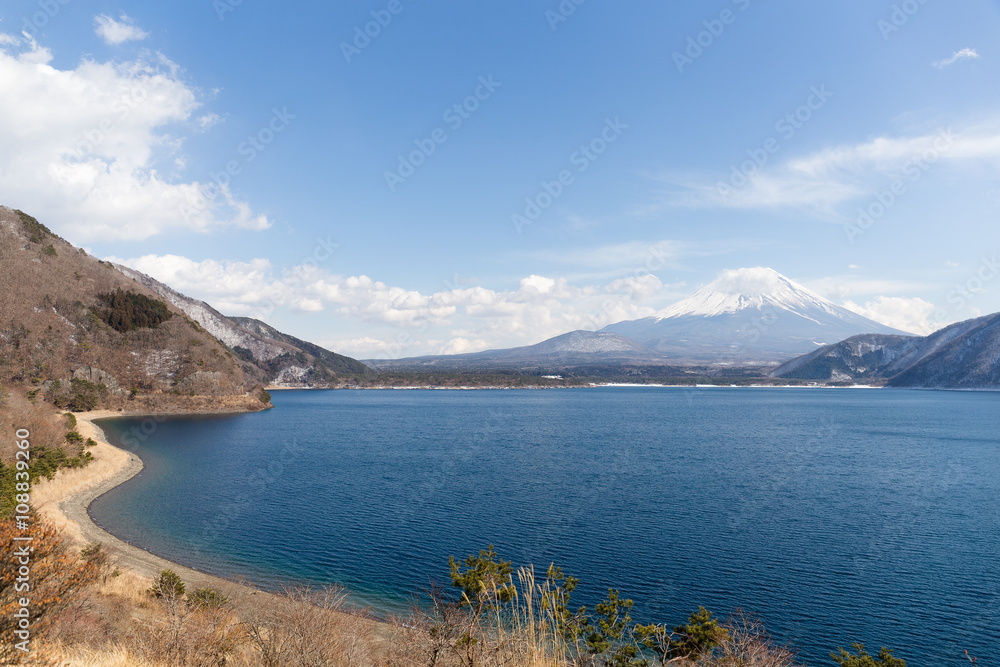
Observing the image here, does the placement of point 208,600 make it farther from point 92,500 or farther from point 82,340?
point 82,340

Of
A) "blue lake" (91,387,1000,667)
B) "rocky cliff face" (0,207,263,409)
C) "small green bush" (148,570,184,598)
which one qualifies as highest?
"rocky cliff face" (0,207,263,409)

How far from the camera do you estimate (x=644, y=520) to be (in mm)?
27062

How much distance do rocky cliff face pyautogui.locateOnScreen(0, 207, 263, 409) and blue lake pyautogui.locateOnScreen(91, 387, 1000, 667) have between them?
3012 cm

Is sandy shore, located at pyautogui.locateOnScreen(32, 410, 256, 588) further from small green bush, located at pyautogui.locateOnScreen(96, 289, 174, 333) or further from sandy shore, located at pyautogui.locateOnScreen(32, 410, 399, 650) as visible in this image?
small green bush, located at pyautogui.locateOnScreen(96, 289, 174, 333)

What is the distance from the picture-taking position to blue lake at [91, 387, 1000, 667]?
1805cm

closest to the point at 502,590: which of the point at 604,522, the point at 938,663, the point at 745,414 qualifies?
the point at 938,663

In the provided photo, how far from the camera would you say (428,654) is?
782cm

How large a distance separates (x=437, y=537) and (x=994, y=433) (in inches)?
2944

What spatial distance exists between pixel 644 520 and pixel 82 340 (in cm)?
9252

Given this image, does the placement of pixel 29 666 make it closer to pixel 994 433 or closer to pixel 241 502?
pixel 241 502

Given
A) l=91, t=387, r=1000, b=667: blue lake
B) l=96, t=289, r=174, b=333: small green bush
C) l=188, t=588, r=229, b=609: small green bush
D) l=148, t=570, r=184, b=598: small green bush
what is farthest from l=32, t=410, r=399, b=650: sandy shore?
l=96, t=289, r=174, b=333: small green bush

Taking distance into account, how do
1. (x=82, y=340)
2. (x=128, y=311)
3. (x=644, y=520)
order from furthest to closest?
(x=128, y=311) < (x=82, y=340) < (x=644, y=520)

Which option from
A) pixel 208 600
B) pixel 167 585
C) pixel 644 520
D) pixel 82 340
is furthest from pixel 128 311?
pixel 644 520

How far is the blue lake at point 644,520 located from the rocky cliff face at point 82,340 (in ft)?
98.8
